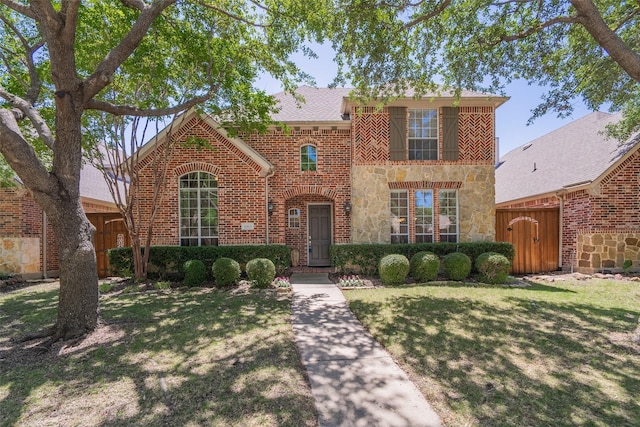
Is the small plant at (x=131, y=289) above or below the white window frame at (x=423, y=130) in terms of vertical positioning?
below

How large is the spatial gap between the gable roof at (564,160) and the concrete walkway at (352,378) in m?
10.9

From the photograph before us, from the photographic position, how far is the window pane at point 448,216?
36.5ft

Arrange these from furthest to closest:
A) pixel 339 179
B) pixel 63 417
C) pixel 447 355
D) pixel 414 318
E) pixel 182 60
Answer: pixel 339 179
pixel 182 60
pixel 414 318
pixel 447 355
pixel 63 417

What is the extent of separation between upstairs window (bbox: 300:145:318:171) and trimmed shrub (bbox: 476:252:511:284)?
6602 mm

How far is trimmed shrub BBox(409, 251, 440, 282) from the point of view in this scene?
9281 mm

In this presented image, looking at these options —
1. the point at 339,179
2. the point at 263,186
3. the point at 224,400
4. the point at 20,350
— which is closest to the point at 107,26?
the point at 263,186

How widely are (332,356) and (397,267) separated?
511 centimetres

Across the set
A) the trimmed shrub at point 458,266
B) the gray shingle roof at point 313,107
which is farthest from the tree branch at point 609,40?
the gray shingle roof at point 313,107

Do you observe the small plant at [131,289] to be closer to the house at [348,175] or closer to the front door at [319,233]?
the house at [348,175]

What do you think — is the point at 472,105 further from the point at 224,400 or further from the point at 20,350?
the point at 20,350

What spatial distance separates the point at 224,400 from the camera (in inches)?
124

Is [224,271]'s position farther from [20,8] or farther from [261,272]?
[20,8]

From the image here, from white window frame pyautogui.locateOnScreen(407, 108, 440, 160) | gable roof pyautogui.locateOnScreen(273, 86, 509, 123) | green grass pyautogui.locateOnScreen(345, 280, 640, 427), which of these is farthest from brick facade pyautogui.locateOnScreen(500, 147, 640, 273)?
white window frame pyautogui.locateOnScreen(407, 108, 440, 160)

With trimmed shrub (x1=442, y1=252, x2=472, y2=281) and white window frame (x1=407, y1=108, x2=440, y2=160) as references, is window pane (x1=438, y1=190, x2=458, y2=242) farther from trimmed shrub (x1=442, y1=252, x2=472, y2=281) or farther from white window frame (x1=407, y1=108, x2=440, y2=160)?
trimmed shrub (x1=442, y1=252, x2=472, y2=281)
